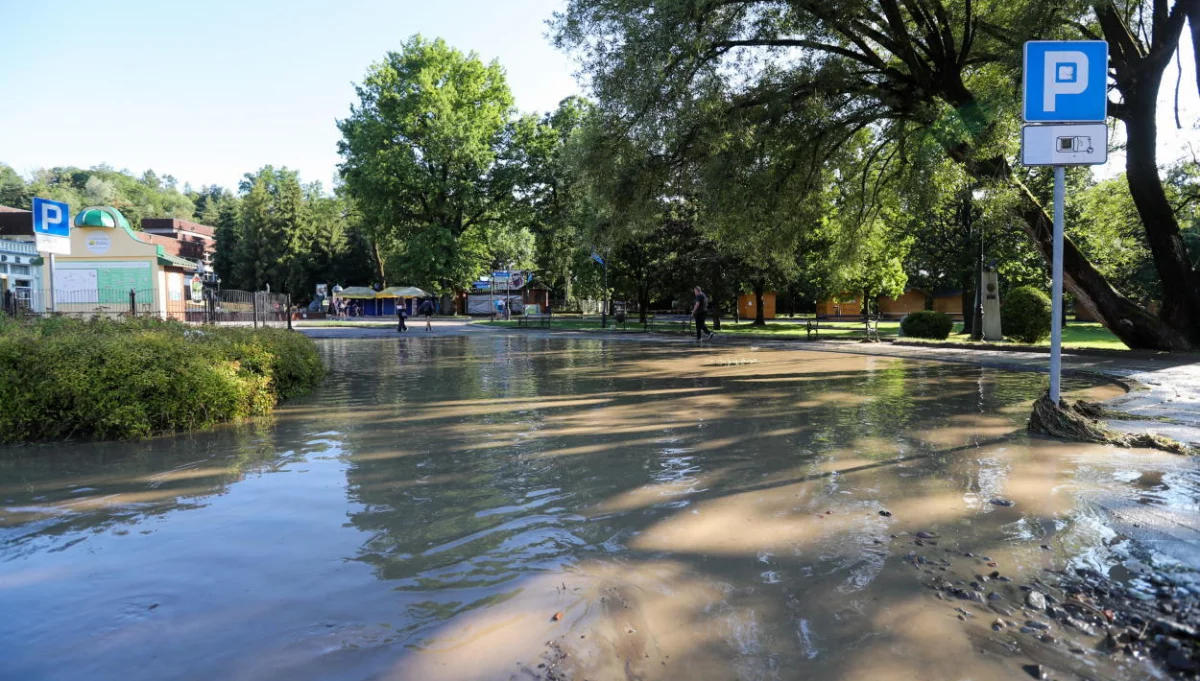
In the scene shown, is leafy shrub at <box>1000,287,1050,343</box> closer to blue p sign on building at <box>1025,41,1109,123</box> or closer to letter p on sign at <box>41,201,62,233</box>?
blue p sign on building at <box>1025,41,1109,123</box>

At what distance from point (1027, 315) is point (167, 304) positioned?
98.6ft

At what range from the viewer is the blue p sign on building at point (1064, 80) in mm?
6852

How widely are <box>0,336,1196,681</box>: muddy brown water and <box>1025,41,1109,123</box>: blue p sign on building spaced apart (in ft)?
11.3

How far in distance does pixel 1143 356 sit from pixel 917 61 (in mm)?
8546

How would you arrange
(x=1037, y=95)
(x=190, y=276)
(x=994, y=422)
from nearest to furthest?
(x=1037, y=95)
(x=994, y=422)
(x=190, y=276)

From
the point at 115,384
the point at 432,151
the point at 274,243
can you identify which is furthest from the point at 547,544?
the point at 274,243

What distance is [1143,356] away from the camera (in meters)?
15.1

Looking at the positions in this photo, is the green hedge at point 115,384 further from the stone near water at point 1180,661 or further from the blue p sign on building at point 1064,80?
the blue p sign on building at point 1064,80

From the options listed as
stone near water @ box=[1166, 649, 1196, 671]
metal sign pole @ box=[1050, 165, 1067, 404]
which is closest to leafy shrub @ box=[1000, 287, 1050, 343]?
metal sign pole @ box=[1050, 165, 1067, 404]

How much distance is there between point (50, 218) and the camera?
16.4 meters

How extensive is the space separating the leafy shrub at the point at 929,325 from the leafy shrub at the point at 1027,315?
2958mm

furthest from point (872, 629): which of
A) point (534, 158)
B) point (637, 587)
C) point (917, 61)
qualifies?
point (534, 158)

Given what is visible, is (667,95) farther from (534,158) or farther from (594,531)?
(534,158)

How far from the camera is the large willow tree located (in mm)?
14172
